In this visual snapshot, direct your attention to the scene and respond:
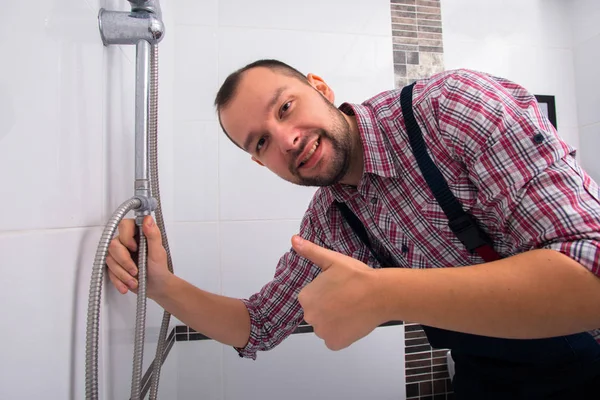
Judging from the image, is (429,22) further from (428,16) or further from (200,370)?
(200,370)

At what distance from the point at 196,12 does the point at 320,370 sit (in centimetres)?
126

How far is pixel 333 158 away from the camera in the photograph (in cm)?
60

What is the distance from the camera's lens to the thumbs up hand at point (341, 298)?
15.0 inches

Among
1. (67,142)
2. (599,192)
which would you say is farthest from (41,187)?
(599,192)

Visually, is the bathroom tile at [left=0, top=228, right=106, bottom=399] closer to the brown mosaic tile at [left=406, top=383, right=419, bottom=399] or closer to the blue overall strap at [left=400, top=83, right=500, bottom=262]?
the blue overall strap at [left=400, top=83, right=500, bottom=262]

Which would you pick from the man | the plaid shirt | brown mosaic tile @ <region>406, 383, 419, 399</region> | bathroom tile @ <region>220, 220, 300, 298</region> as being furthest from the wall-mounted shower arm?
brown mosaic tile @ <region>406, 383, 419, 399</region>

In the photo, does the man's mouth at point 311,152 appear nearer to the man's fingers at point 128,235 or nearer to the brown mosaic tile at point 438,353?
the man's fingers at point 128,235

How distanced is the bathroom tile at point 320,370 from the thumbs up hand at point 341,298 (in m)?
0.68

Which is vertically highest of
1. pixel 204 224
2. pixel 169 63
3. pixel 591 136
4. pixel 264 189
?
pixel 169 63

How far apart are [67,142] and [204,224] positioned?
0.65 metres

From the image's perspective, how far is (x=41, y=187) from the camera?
32 cm

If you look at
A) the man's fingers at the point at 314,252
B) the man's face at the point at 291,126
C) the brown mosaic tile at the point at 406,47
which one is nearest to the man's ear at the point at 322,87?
the man's face at the point at 291,126

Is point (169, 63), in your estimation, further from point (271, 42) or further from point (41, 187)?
point (41, 187)

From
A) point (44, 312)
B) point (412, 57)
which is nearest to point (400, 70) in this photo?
point (412, 57)
